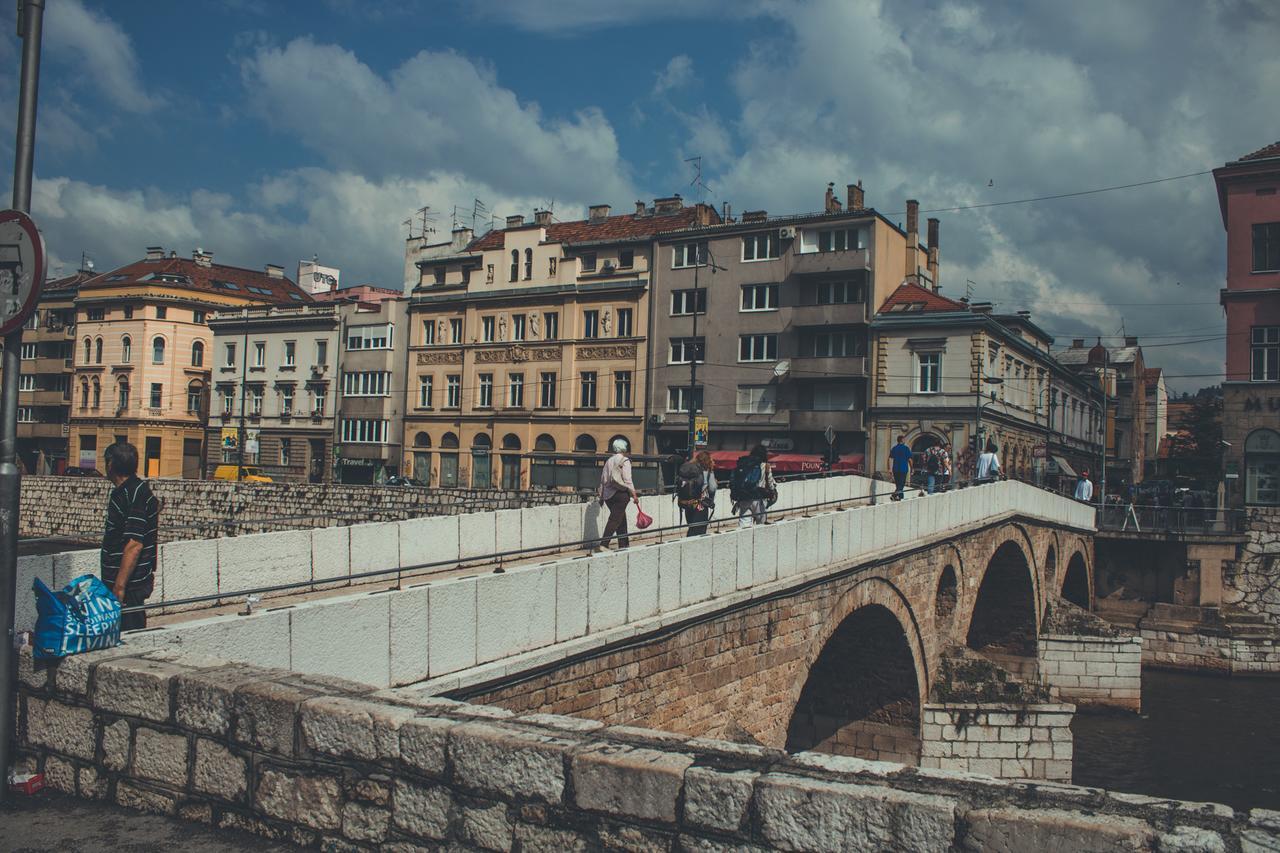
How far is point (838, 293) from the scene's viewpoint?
4097cm

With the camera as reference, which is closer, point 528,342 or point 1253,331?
point 1253,331

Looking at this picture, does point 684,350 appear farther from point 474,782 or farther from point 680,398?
point 474,782

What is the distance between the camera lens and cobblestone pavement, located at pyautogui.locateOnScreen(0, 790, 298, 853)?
→ 13.1 feet

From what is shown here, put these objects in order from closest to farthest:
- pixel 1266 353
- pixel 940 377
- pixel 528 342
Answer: pixel 1266 353 → pixel 940 377 → pixel 528 342

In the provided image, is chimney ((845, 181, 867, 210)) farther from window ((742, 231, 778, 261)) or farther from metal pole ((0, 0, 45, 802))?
metal pole ((0, 0, 45, 802))

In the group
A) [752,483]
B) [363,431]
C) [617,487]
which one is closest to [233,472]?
[363,431]

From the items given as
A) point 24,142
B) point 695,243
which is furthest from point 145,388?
point 24,142

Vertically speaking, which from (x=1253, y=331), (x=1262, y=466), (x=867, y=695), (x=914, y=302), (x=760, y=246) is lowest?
(x=867, y=695)

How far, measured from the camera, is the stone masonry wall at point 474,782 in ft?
10.1

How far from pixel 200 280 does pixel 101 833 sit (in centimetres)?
6280

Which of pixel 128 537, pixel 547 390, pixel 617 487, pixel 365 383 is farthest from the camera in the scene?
pixel 365 383

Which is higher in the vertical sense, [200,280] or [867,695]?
[200,280]

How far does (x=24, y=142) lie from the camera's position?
4.50m

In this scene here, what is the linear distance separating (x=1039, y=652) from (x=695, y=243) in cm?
2165
